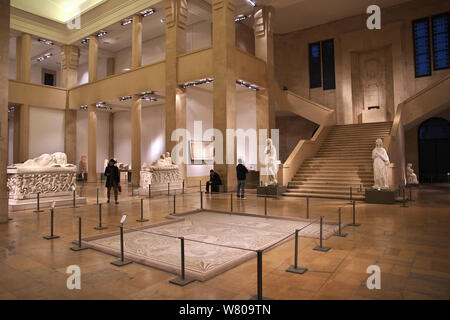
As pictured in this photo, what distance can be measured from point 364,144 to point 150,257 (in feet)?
47.3

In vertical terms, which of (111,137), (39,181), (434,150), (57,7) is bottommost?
(39,181)

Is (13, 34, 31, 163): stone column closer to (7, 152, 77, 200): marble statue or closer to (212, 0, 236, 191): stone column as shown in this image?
(7, 152, 77, 200): marble statue

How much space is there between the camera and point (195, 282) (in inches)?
154

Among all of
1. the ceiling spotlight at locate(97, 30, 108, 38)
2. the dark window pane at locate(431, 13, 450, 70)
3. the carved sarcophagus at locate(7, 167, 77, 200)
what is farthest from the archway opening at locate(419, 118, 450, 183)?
the ceiling spotlight at locate(97, 30, 108, 38)

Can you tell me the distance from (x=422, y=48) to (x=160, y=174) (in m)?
18.6

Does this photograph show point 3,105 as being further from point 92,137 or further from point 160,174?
point 92,137

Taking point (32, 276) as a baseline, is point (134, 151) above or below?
above

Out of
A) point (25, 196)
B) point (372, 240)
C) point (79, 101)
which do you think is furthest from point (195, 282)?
point (79, 101)

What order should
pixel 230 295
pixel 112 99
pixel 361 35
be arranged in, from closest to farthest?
pixel 230 295 < pixel 112 99 < pixel 361 35

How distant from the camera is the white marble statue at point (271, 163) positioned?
13250 millimetres

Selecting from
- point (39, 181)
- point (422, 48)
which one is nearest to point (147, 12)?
point (39, 181)

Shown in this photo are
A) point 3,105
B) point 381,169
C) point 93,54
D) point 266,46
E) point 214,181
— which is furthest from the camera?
point 93,54

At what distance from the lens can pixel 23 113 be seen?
2158 cm
